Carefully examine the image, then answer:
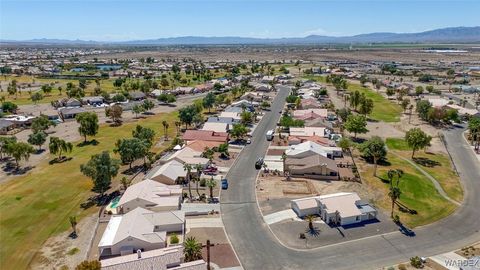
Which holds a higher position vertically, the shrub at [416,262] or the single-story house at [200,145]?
the single-story house at [200,145]

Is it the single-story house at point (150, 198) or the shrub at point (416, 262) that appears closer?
the shrub at point (416, 262)

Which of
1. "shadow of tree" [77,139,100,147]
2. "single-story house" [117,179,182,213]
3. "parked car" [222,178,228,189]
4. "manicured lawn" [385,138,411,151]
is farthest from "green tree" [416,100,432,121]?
"shadow of tree" [77,139,100,147]

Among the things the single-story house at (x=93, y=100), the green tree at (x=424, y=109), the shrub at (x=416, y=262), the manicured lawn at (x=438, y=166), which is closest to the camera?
the shrub at (x=416, y=262)

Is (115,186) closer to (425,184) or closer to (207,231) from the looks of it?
(207,231)

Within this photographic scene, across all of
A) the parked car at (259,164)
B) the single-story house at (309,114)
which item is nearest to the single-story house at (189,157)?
the parked car at (259,164)

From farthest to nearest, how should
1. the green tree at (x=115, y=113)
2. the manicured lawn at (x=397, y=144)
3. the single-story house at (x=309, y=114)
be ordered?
the green tree at (x=115, y=113)
the single-story house at (x=309, y=114)
the manicured lawn at (x=397, y=144)

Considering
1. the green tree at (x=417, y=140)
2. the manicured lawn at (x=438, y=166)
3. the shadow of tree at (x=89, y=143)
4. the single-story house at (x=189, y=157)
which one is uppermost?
the green tree at (x=417, y=140)

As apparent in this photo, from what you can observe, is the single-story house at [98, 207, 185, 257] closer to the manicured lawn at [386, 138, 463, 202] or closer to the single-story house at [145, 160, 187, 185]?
the single-story house at [145, 160, 187, 185]

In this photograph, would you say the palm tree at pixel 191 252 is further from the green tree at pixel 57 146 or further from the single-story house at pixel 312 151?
the green tree at pixel 57 146
